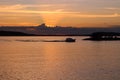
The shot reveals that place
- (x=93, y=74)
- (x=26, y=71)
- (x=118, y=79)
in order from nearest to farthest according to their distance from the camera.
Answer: (x=118, y=79) → (x=93, y=74) → (x=26, y=71)

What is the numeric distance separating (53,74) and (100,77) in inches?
188

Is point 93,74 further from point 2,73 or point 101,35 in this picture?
point 101,35


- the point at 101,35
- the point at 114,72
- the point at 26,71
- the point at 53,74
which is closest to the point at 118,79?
the point at 114,72

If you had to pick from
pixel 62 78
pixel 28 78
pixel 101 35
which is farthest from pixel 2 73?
pixel 101 35

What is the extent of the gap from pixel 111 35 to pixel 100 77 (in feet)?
440

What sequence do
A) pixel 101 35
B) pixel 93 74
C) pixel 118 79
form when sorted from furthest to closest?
pixel 101 35, pixel 93 74, pixel 118 79

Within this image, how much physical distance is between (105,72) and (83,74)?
252 cm

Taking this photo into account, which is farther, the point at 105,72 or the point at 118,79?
the point at 105,72

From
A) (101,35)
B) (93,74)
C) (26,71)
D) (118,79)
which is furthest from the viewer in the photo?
(101,35)

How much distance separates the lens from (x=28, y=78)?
28.7 metres

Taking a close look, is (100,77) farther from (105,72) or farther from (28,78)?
(28,78)

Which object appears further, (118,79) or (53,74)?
(53,74)

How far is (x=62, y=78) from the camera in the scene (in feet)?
94.5

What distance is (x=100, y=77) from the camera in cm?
2919
